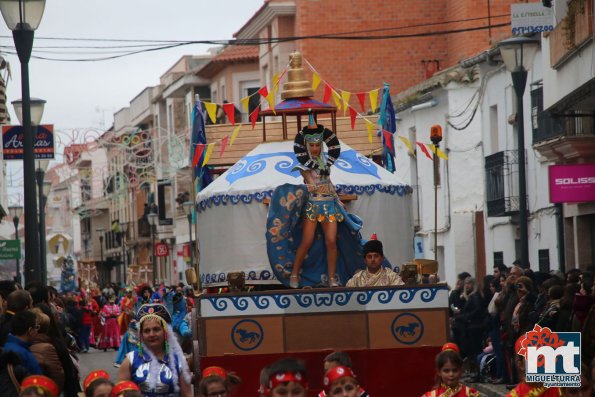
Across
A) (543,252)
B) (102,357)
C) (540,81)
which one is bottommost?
(102,357)

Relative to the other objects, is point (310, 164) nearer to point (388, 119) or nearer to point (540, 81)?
point (388, 119)

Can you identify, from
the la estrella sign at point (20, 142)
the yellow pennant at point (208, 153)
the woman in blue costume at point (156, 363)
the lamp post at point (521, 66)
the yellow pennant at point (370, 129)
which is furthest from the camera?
the la estrella sign at point (20, 142)

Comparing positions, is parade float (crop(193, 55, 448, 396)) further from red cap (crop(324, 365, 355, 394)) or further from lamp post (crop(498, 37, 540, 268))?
lamp post (crop(498, 37, 540, 268))

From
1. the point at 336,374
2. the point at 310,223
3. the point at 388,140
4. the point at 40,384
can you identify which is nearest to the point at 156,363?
the point at 40,384

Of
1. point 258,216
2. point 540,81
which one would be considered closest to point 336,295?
point 258,216

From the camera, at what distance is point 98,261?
10900cm

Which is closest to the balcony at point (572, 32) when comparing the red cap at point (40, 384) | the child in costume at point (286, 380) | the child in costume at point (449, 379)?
the child in costume at point (449, 379)

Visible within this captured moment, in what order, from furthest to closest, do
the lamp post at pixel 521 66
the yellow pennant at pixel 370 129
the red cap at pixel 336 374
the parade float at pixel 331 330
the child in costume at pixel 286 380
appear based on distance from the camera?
the lamp post at pixel 521 66 → the yellow pennant at pixel 370 129 → the parade float at pixel 331 330 → the red cap at pixel 336 374 → the child in costume at pixel 286 380

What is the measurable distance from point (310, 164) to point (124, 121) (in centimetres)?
7690

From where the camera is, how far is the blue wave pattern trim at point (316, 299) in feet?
43.0

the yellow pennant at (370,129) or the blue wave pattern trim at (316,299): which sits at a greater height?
the yellow pennant at (370,129)

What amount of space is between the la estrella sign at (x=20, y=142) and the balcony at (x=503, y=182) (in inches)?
399

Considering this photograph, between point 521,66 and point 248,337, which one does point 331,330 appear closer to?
point 248,337

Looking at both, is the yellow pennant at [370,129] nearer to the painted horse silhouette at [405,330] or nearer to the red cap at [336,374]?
the painted horse silhouette at [405,330]
